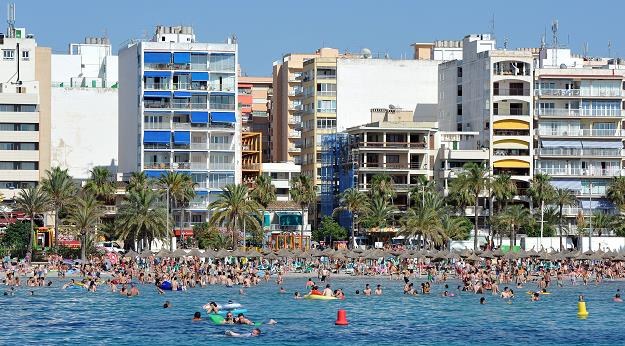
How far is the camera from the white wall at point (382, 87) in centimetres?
17288

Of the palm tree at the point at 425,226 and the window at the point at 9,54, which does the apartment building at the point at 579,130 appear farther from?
the window at the point at 9,54

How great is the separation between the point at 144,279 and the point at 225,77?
48874mm

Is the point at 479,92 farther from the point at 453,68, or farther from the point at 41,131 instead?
the point at 41,131

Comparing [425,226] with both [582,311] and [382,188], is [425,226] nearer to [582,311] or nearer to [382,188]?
[382,188]

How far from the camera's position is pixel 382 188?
14962 cm

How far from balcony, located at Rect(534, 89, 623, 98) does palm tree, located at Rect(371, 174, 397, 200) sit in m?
19.3

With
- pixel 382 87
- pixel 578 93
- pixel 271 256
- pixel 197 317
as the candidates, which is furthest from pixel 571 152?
pixel 197 317

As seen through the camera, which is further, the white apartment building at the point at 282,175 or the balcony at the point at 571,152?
the white apartment building at the point at 282,175

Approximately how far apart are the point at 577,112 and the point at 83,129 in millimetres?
55374

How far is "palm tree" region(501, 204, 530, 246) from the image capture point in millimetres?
145750

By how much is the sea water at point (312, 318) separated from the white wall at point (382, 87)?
6562cm

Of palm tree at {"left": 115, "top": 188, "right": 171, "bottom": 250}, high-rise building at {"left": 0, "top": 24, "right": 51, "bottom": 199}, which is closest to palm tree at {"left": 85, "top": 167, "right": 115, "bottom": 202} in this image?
high-rise building at {"left": 0, "top": 24, "right": 51, "bottom": 199}

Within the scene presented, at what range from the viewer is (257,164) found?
6599 inches

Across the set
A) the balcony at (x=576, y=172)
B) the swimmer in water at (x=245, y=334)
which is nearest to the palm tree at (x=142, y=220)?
the balcony at (x=576, y=172)
